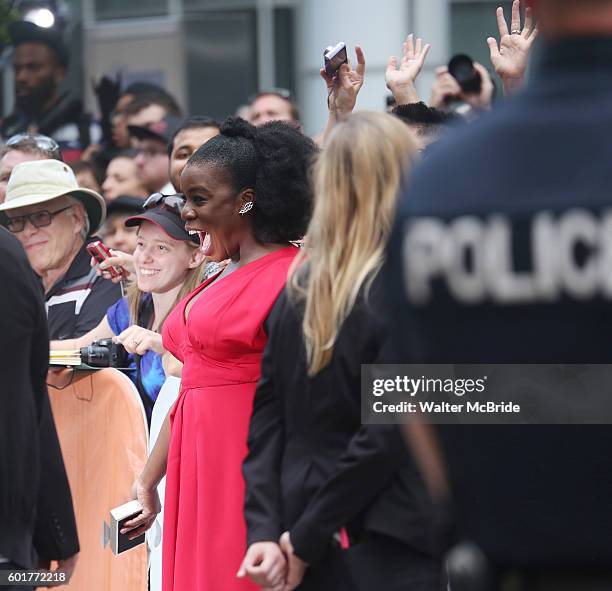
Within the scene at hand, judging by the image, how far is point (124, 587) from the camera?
4801mm

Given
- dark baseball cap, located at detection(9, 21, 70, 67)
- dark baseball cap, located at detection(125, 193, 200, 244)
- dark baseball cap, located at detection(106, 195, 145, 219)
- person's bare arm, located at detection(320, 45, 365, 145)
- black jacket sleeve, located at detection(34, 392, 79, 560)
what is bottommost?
black jacket sleeve, located at detection(34, 392, 79, 560)

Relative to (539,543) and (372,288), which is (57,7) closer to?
(372,288)

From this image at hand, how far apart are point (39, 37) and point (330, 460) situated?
375 inches

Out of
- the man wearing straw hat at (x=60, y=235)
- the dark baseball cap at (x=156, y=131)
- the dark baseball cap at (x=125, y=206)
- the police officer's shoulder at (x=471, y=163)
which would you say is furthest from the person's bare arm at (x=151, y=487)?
the dark baseball cap at (x=156, y=131)

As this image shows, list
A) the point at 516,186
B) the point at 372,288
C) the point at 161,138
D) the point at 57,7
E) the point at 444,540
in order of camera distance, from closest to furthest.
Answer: the point at 516,186 < the point at 444,540 < the point at 372,288 < the point at 161,138 < the point at 57,7

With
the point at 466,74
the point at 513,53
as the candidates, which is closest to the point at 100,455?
the point at 513,53

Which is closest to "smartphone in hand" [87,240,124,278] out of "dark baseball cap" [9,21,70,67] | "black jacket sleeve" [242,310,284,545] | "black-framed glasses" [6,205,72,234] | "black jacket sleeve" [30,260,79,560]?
"black-framed glasses" [6,205,72,234]

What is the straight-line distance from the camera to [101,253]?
5383 mm

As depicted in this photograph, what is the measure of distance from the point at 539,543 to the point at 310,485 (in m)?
1.16

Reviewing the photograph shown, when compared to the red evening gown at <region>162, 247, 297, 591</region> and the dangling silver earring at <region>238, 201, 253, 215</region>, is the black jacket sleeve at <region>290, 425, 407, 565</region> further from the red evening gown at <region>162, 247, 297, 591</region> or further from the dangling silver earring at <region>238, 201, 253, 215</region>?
the dangling silver earring at <region>238, 201, 253, 215</region>

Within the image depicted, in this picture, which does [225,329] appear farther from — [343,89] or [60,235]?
[60,235]

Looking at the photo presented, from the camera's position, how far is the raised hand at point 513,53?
14.8ft

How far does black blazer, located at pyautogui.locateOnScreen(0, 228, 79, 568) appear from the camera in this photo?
316 cm

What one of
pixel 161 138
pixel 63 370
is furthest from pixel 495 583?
pixel 161 138
